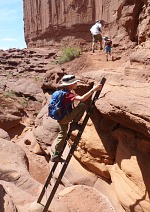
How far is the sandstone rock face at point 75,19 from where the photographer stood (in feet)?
44.4

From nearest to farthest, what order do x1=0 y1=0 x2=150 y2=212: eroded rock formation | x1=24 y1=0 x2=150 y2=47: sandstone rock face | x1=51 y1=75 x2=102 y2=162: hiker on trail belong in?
1. x1=51 y1=75 x2=102 y2=162: hiker on trail
2. x1=0 y1=0 x2=150 y2=212: eroded rock formation
3. x1=24 y1=0 x2=150 y2=47: sandstone rock face

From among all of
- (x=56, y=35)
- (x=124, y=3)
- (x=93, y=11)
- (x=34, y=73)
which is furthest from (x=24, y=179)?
(x=56, y=35)

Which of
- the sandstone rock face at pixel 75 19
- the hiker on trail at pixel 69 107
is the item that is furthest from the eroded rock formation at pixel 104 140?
the hiker on trail at pixel 69 107

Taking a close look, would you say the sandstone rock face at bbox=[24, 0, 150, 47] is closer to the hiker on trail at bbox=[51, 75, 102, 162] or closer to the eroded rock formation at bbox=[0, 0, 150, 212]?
the eroded rock formation at bbox=[0, 0, 150, 212]

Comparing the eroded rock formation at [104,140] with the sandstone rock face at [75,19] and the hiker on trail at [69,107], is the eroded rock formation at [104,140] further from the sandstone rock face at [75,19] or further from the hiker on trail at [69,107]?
the hiker on trail at [69,107]

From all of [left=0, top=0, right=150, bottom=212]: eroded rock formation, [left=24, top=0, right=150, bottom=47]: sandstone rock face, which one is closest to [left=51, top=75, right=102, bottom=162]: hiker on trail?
[left=0, top=0, right=150, bottom=212]: eroded rock formation

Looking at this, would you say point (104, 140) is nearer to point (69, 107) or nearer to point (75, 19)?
point (69, 107)

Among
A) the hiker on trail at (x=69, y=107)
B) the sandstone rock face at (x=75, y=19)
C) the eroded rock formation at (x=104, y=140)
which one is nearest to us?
the hiker on trail at (x=69, y=107)

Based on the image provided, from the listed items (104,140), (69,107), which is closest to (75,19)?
(104,140)

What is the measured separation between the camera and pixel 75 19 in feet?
78.8

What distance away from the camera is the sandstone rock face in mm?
13547

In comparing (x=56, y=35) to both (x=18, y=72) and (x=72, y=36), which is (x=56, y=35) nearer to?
(x=72, y=36)

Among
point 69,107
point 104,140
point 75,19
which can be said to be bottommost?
point 104,140

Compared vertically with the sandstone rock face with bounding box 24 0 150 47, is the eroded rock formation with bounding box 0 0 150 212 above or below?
below
